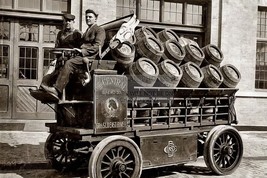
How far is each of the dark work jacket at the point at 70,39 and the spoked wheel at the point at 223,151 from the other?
9.80 feet

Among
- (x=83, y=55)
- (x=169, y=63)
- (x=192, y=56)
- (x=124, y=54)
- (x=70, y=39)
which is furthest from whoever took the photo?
(x=192, y=56)

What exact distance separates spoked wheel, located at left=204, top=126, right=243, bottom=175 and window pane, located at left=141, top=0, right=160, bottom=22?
20.2 feet

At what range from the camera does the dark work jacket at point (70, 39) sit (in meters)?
6.05

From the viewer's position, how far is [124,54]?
5660 mm

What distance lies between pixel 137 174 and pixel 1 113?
6.47m

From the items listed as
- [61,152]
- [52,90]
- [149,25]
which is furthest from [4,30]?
[52,90]

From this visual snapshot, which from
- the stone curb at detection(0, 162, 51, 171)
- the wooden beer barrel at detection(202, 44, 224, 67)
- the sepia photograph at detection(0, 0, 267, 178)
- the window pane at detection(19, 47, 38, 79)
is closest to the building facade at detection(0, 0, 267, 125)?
the window pane at detection(19, 47, 38, 79)

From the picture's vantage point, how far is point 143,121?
634 centimetres

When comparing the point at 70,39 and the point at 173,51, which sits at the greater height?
the point at 70,39

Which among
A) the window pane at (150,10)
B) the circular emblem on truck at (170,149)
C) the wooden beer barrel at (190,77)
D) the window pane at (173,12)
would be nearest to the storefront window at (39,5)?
the window pane at (150,10)

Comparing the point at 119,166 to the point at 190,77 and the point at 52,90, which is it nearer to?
the point at 52,90

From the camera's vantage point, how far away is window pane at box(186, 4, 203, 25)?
41.0 feet

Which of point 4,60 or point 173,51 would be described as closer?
point 173,51

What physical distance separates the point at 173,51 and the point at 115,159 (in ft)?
7.56
